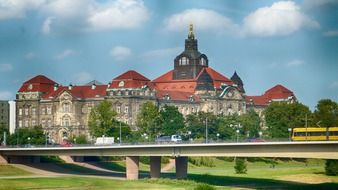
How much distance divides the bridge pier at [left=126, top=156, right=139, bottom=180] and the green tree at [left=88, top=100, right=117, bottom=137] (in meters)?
50.2

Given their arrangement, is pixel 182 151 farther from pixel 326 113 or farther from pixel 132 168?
pixel 326 113

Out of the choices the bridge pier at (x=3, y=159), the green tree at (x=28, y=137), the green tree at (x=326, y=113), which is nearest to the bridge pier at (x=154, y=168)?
the bridge pier at (x=3, y=159)

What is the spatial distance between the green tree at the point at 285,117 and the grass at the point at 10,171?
189ft

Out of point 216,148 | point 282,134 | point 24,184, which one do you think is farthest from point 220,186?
point 282,134

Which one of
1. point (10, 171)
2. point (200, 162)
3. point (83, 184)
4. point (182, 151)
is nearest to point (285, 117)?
point (200, 162)

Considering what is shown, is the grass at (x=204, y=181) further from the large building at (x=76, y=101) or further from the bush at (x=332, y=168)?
the large building at (x=76, y=101)

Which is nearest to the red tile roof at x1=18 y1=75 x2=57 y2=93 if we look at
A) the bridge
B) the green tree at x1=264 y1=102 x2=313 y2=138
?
the green tree at x1=264 y1=102 x2=313 y2=138

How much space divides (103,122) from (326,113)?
129 feet

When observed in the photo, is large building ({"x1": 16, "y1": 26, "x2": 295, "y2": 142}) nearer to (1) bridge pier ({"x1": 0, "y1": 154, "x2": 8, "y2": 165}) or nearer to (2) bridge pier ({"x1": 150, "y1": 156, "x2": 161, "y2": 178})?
(1) bridge pier ({"x1": 0, "y1": 154, "x2": 8, "y2": 165})

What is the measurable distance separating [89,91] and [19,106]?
15520mm

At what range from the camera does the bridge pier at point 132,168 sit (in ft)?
375

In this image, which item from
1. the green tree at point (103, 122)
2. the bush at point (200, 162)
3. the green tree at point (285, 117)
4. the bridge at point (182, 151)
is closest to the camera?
the bridge at point (182, 151)

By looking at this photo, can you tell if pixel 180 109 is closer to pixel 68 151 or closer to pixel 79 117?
pixel 79 117

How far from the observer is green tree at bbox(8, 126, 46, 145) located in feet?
527
